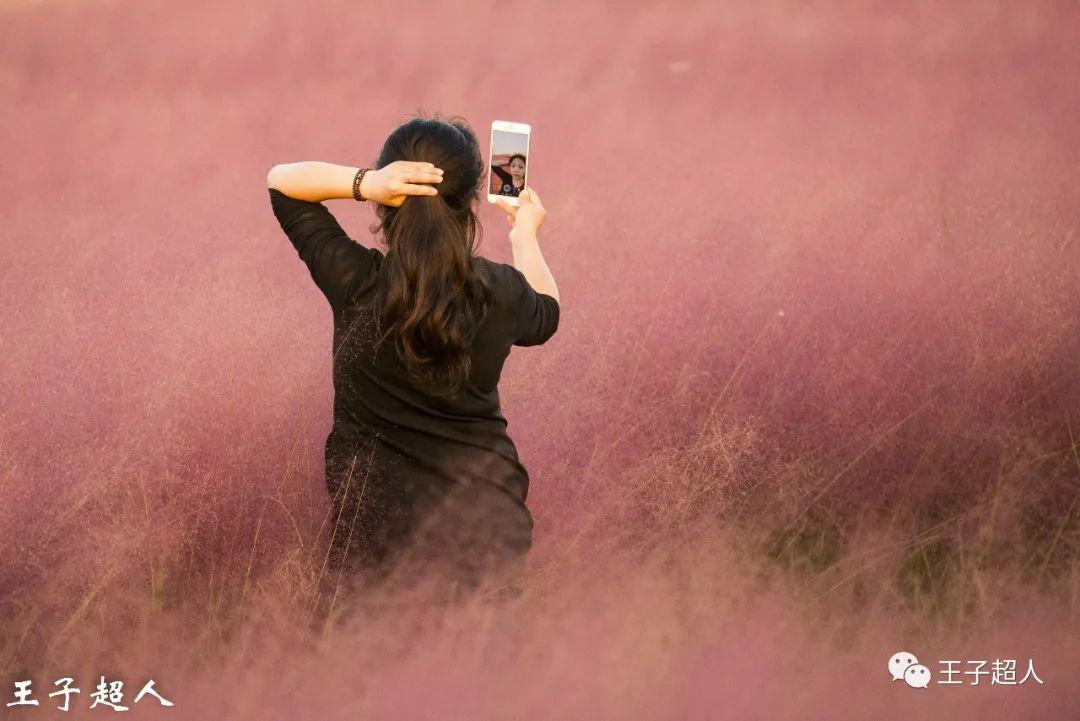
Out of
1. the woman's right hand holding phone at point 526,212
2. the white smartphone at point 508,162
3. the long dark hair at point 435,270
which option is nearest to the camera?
the long dark hair at point 435,270

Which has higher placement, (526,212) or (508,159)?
(508,159)

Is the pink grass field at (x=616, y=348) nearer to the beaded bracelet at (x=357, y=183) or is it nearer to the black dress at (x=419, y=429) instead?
the black dress at (x=419, y=429)

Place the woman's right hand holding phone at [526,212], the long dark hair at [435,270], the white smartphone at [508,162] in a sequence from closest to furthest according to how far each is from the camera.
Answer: the long dark hair at [435,270] → the woman's right hand holding phone at [526,212] → the white smartphone at [508,162]

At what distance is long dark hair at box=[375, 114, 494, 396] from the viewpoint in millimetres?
1466

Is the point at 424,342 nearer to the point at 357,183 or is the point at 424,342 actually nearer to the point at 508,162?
the point at 357,183

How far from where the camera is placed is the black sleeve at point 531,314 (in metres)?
1.56

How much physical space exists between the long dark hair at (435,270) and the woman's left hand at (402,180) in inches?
0.8

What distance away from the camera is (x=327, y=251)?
59.7 inches

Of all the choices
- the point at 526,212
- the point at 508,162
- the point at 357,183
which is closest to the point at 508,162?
the point at 508,162

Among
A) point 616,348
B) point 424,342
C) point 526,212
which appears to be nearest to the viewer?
point 424,342

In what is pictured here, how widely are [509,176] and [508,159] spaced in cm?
4

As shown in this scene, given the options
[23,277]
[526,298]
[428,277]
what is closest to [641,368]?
[526,298]

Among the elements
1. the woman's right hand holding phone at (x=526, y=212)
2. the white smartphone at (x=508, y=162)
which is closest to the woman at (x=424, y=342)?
the woman's right hand holding phone at (x=526, y=212)

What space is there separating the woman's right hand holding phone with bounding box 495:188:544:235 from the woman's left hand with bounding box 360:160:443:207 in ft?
0.91
